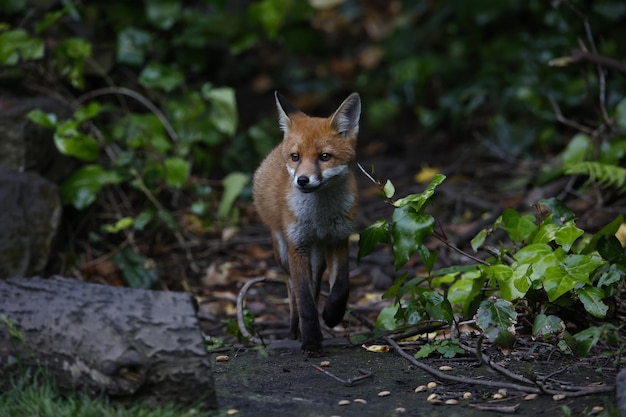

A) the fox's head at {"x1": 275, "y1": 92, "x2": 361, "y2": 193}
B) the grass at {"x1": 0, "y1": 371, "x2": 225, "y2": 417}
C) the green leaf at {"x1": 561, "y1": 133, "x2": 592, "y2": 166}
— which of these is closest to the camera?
the grass at {"x1": 0, "y1": 371, "x2": 225, "y2": 417}

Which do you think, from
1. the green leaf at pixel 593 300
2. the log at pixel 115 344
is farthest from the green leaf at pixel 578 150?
the log at pixel 115 344

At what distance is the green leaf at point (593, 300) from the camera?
16.5ft

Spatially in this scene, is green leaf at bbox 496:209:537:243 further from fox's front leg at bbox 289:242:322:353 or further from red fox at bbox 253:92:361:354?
fox's front leg at bbox 289:242:322:353

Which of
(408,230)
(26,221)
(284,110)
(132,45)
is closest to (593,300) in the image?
(408,230)

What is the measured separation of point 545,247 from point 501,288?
0.37 m

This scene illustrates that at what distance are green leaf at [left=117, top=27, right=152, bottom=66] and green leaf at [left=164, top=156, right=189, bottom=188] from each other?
157 cm

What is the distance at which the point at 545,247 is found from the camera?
211 inches

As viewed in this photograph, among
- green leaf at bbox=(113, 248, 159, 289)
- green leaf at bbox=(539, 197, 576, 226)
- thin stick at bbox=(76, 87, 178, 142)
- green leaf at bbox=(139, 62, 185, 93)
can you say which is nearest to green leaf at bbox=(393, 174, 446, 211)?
green leaf at bbox=(539, 197, 576, 226)

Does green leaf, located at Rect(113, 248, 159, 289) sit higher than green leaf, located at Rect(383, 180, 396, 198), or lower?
lower

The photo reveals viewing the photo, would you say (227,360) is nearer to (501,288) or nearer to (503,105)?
(501,288)

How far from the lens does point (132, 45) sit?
981 centimetres

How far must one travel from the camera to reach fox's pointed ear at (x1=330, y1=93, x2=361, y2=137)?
5879mm

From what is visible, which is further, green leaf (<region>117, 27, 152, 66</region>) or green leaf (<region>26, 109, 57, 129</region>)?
green leaf (<region>117, 27, 152, 66</region>)

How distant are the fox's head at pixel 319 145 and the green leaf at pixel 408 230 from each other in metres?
0.64
